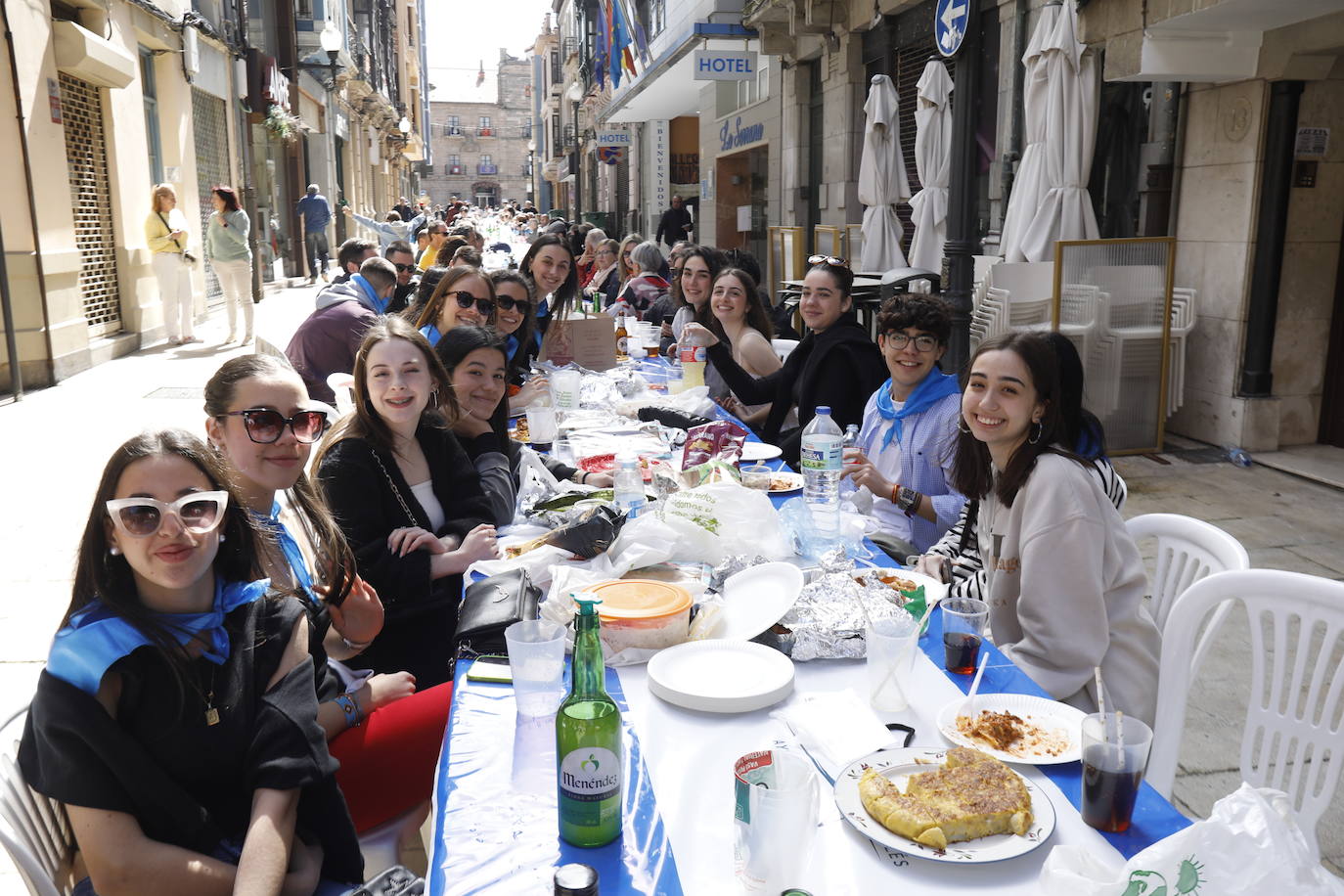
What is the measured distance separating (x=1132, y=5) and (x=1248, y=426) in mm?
2969

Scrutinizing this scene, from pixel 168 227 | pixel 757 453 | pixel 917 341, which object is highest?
pixel 168 227

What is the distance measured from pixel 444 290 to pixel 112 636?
3.38 meters

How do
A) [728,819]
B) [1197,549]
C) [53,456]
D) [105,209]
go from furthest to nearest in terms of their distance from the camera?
[105,209]
[53,456]
[1197,549]
[728,819]

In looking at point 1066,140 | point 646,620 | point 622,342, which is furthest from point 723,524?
point 1066,140

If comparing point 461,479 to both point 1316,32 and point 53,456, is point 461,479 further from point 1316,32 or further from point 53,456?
point 1316,32

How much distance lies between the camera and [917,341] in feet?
12.2

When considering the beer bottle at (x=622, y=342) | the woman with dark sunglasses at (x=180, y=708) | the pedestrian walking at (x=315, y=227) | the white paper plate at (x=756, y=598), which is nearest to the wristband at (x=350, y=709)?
the woman with dark sunglasses at (x=180, y=708)

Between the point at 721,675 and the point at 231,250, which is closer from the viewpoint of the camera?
the point at 721,675

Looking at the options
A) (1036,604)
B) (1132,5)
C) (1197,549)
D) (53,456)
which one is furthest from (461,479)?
(1132,5)

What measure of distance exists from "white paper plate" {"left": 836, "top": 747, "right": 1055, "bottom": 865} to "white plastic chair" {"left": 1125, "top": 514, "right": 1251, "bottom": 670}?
3.88ft

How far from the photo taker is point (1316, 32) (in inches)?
242

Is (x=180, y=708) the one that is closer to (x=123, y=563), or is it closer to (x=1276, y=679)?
(x=123, y=563)

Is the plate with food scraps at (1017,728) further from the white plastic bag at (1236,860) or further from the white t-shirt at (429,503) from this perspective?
the white t-shirt at (429,503)

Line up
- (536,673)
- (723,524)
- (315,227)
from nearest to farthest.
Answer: (536,673), (723,524), (315,227)
